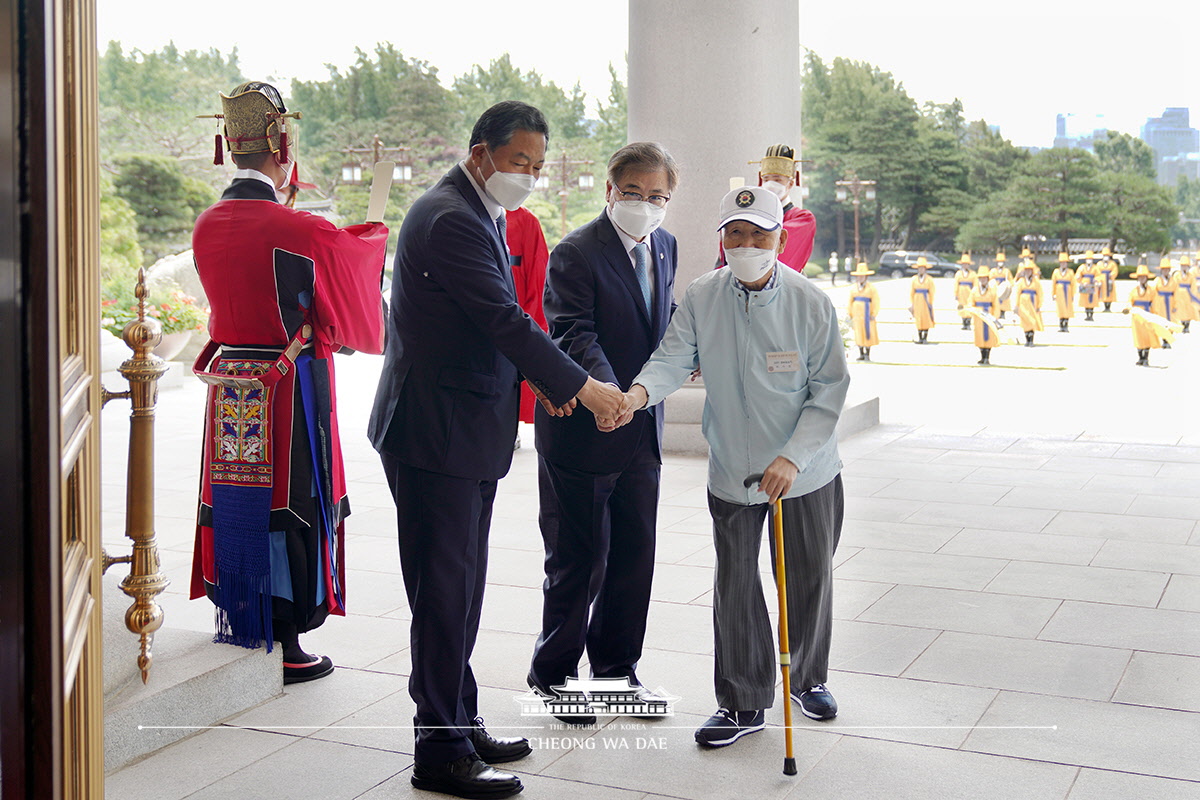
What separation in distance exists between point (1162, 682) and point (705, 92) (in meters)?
5.67

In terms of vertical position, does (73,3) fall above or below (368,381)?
above

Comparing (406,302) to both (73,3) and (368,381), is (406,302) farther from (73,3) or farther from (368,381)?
(368,381)

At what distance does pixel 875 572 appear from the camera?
546 cm

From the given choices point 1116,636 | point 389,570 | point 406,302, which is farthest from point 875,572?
point 406,302

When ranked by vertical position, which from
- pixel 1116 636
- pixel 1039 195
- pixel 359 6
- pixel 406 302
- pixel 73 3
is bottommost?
pixel 1116 636

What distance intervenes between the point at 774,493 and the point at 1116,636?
76.5 inches

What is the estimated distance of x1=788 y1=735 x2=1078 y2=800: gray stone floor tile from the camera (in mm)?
3133

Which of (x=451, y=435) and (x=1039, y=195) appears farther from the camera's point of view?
(x=1039, y=195)

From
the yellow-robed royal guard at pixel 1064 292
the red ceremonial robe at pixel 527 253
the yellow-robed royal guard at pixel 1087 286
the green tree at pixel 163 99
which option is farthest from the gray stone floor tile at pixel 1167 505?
the green tree at pixel 163 99

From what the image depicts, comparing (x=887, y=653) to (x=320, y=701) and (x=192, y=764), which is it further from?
(x=192, y=764)

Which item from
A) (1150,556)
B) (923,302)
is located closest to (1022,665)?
(1150,556)

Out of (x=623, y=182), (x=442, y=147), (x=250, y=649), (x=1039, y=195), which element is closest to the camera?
(x=623, y=182)

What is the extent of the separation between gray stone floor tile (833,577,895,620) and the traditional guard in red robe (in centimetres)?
210

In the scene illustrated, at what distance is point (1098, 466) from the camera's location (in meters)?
8.30
